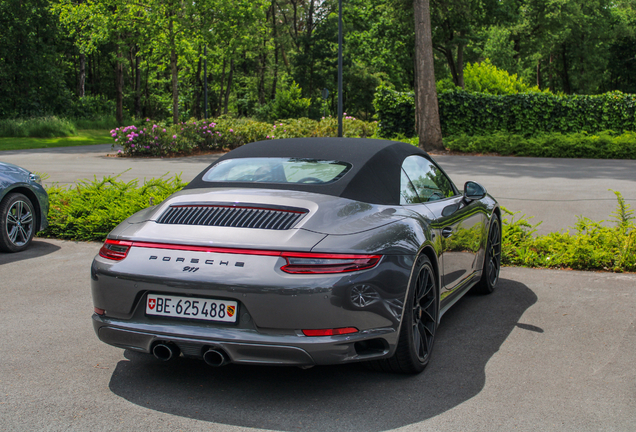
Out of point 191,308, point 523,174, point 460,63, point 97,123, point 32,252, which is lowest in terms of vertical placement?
point 523,174

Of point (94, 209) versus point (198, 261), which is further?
point (94, 209)

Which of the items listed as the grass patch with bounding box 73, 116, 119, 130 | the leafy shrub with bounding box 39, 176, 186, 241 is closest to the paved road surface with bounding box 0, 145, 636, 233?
the leafy shrub with bounding box 39, 176, 186, 241

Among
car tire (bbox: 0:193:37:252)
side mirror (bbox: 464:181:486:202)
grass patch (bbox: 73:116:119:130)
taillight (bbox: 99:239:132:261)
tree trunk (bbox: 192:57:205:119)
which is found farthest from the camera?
tree trunk (bbox: 192:57:205:119)

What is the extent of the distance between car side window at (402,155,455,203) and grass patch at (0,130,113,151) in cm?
2773

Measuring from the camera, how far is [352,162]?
4031 millimetres

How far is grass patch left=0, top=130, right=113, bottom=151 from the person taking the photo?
1184 inches

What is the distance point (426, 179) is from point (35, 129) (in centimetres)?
3616

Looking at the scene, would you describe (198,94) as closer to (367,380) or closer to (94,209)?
(94,209)

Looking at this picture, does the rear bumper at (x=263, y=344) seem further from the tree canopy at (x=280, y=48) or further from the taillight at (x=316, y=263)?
the tree canopy at (x=280, y=48)

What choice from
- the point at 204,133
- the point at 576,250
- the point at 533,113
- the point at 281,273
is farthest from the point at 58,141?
the point at 281,273

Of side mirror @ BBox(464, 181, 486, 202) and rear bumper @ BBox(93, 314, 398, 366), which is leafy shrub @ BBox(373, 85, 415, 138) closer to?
side mirror @ BBox(464, 181, 486, 202)

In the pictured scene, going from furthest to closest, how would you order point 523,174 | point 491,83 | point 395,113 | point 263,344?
point 491,83, point 395,113, point 523,174, point 263,344

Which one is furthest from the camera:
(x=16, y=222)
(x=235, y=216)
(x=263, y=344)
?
(x=16, y=222)

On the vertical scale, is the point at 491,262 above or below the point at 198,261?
below
